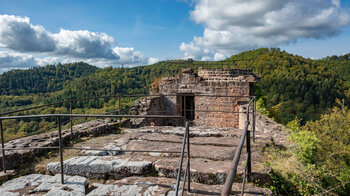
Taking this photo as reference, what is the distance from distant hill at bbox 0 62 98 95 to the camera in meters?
72.4

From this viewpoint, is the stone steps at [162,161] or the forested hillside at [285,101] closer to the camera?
the stone steps at [162,161]

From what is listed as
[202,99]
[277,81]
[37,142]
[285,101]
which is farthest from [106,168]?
[277,81]

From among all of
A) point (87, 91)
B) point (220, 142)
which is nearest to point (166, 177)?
point (220, 142)

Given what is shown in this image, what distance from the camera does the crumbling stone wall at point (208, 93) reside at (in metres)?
10.3

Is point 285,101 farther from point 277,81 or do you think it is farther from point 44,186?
point 44,186

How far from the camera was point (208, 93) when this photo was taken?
35.7 feet

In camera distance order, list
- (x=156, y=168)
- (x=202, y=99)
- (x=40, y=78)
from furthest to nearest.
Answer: (x=40, y=78) < (x=202, y=99) < (x=156, y=168)

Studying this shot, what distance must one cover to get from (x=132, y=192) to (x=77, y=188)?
84 cm

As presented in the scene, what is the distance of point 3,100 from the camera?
6050cm

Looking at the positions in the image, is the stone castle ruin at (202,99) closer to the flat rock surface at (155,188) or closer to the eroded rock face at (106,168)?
the eroded rock face at (106,168)

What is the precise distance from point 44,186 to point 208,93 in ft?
28.5

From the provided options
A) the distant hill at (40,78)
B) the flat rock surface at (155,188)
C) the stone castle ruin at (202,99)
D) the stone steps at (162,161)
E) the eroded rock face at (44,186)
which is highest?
the distant hill at (40,78)

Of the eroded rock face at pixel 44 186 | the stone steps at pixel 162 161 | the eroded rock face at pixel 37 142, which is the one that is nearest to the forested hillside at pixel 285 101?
the stone steps at pixel 162 161

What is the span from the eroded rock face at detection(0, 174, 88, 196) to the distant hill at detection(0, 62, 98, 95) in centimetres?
8198
